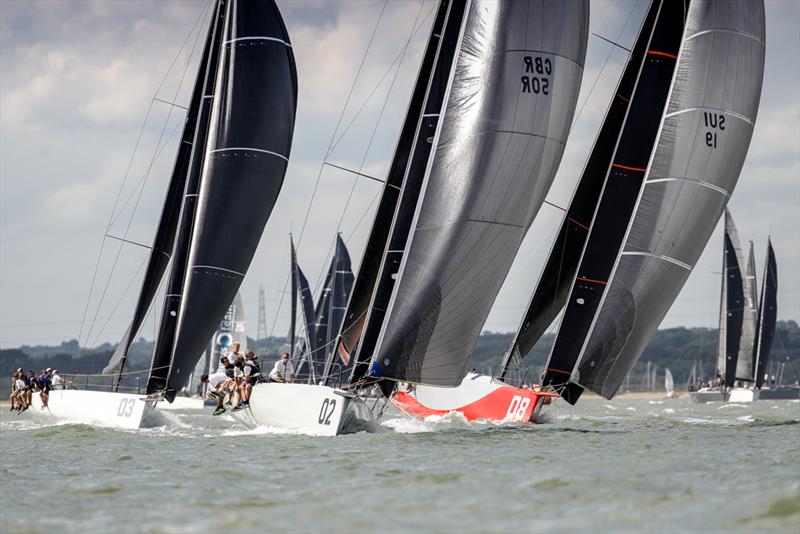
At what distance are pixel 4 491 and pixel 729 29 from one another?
14.5 meters

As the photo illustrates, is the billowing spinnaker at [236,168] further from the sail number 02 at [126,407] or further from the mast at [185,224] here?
the sail number 02 at [126,407]

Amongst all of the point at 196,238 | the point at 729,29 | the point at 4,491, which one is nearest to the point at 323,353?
the point at 196,238

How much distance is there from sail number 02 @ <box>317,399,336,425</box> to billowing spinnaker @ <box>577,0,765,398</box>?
5.74 m

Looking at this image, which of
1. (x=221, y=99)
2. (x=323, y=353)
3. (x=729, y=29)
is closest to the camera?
(x=729, y=29)

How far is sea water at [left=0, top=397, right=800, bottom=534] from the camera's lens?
8.10 metres

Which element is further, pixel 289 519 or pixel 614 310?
pixel 614 310

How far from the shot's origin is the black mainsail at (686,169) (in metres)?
19.2

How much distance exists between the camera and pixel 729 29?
1925 cm

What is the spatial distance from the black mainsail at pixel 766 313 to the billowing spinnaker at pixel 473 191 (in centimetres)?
4254

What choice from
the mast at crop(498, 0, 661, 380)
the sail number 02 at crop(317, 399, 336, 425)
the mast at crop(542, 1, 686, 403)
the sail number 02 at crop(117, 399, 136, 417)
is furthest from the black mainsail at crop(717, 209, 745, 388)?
the sail number 02 at crop(317, 399, 336, 425)

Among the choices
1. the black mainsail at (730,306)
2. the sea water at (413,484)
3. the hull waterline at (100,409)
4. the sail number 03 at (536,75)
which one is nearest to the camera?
the sea water at (413,484)

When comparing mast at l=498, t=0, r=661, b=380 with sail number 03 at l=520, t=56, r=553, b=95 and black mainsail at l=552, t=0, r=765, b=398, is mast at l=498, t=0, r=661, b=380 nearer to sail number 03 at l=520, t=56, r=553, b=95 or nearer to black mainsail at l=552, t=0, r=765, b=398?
black mainsail at l=552, t=0, r=765, b=398

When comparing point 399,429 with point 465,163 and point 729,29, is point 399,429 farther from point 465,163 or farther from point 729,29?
point 729,29

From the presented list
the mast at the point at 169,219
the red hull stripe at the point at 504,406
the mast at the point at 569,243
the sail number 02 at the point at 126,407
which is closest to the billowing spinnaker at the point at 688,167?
the red hull stripe at the point at 504,406
